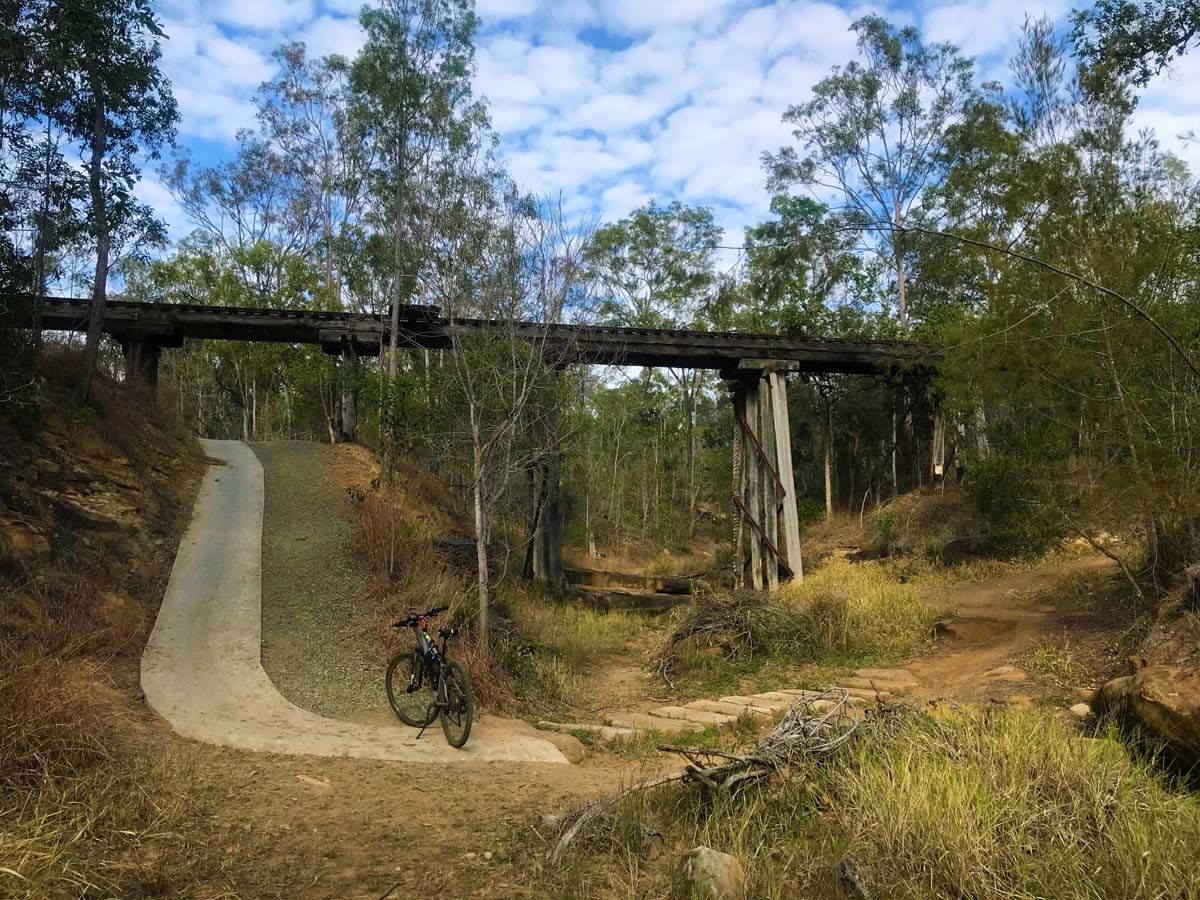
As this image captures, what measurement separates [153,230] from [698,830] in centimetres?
1207

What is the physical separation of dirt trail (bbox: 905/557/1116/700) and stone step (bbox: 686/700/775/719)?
5.93 feet

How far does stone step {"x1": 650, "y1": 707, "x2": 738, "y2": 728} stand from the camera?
775 centimetres

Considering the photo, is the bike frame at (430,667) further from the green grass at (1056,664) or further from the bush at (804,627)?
the green grass at (1056,664)

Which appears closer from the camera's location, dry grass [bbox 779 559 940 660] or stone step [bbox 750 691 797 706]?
stone step [bbox 750 691 797 706]

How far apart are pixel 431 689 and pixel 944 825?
4938 mm

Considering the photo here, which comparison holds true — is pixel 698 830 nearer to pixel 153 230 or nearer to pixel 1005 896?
pixel 1005 896

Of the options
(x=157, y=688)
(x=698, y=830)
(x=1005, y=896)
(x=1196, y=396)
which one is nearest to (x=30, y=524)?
(x=157, y=688)

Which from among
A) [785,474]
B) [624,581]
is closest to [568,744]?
[785,474]

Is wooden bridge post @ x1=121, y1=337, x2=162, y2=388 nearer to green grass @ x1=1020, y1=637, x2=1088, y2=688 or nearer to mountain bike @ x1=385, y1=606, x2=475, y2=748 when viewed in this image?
mountain bike @ x1=385, y1=606, x2=475, y2=748

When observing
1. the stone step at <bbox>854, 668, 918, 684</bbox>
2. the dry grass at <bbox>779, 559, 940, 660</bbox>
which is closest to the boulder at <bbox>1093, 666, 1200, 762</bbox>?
the stone step at <bbox>854, 668, 918, 684</bbox>

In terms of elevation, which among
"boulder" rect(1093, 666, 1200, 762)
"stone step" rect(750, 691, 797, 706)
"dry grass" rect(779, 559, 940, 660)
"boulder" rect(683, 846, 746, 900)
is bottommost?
"stone step" rect(750, 691, 797, 706)

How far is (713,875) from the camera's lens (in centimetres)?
336

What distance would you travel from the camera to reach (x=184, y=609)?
912cm

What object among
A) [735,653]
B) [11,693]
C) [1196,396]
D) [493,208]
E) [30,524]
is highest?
[493,208]
